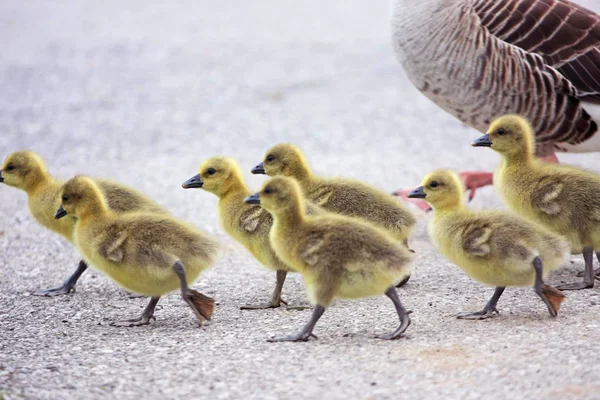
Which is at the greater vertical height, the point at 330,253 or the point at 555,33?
the point at 555,33

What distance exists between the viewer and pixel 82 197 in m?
4.39

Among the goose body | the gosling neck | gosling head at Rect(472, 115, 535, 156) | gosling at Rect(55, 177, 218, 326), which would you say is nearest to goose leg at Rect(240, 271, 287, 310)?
gosling at Rect(55, 177, 218, 326)

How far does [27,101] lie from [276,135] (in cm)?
314

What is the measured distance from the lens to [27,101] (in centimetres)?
1030

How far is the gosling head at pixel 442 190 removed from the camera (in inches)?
173

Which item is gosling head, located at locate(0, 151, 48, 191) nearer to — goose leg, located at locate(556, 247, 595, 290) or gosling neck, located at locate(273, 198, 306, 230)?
gosling neck, located at locate(273, 198, 306, 230)

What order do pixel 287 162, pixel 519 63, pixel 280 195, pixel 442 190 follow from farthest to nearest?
pixel 519 63 → pixel 287 162 → pixel 442 190 → pixel 280 195

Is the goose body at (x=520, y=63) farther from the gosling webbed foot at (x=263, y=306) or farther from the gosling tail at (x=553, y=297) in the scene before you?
the gosling webbed foot at (x=263, y=306)

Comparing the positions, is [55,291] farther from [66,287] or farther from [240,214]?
[240,214]

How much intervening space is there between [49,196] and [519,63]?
3028 mm

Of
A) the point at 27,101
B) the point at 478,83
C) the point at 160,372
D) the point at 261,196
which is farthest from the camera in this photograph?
the point at 27,101

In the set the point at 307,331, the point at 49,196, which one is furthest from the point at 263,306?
the point at 49,196

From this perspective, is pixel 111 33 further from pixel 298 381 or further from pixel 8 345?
pixel 298 381

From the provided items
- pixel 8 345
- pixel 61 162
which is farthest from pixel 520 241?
pixel 61 162
